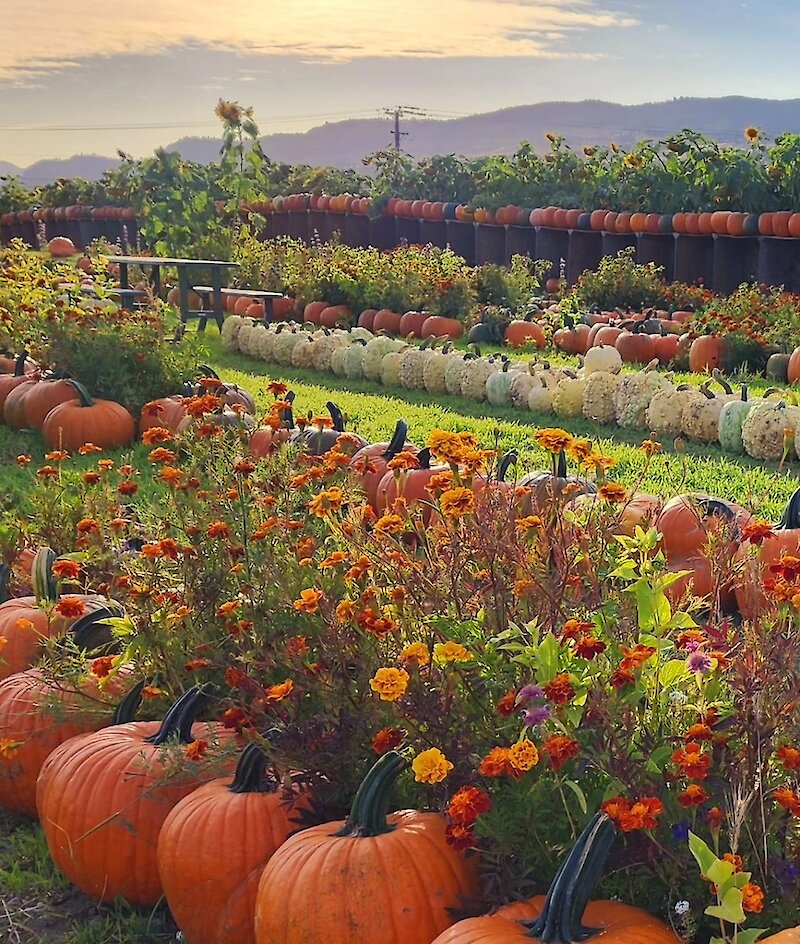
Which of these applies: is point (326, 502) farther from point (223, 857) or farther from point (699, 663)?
point (699, 663)

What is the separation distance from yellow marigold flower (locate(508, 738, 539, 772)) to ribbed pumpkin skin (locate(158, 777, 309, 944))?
2.69ft

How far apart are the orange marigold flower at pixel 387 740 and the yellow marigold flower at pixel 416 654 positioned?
0.43 feet

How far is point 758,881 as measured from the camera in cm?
201

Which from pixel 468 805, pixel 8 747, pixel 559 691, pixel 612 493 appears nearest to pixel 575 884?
pixel 468 805

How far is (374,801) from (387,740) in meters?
0.11

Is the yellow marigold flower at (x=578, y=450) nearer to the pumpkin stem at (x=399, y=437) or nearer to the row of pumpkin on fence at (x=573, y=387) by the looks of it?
the pumpkin stem at (x=399, y=437)

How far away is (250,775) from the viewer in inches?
102

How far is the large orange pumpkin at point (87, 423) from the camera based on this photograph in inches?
283

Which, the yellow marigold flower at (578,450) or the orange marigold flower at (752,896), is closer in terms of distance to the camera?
the orange marigold flower at (752,896)

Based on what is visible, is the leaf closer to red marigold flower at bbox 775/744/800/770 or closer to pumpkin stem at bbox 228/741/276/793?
red marigold flower at bbox 775/744/800/770

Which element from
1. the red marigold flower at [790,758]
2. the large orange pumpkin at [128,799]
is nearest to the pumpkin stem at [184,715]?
the large orange pumpkin at [128,799]

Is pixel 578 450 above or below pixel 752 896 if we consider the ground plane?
above

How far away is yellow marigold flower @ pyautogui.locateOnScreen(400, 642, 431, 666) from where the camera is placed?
215 centimetres

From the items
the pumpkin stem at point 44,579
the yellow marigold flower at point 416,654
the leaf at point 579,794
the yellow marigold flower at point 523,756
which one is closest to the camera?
the yellow marigold flower at point 523,756
